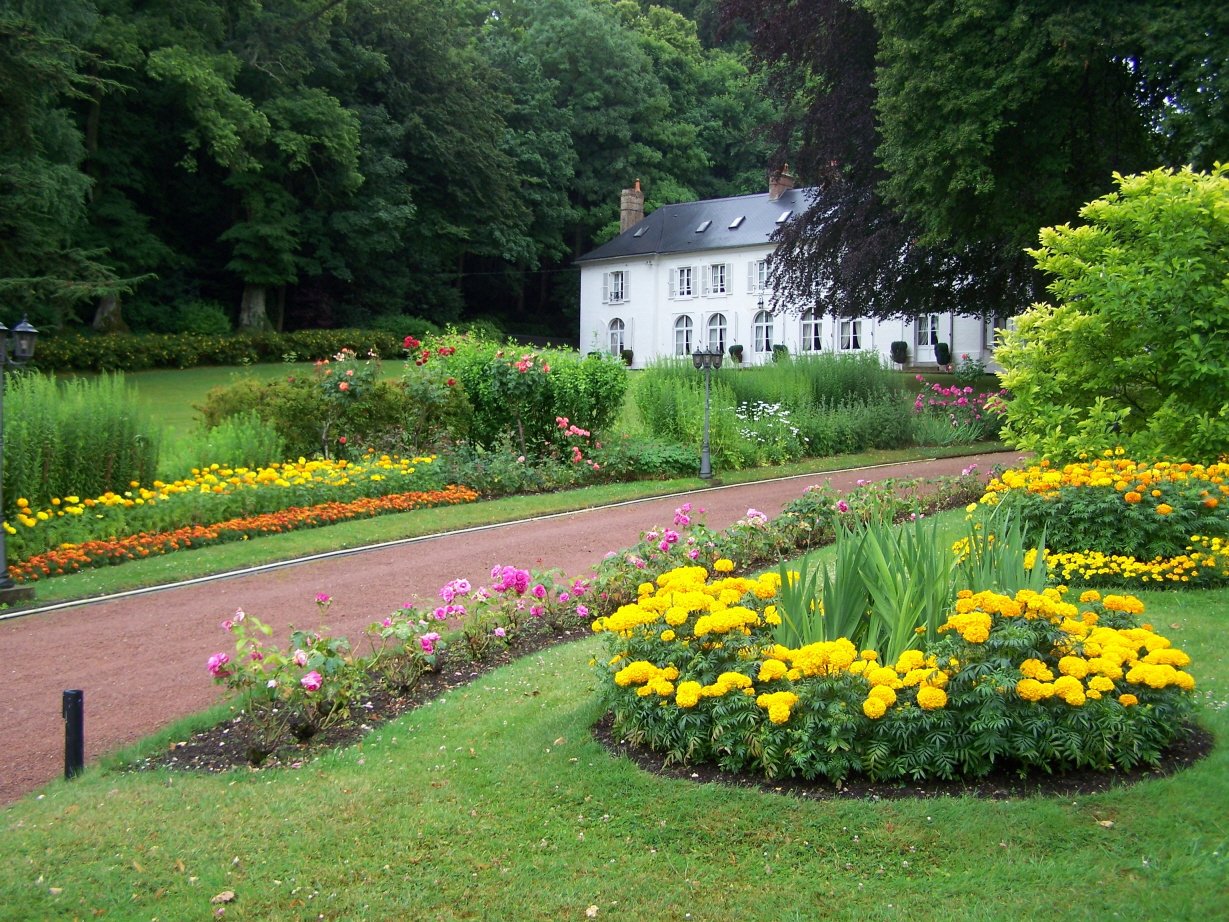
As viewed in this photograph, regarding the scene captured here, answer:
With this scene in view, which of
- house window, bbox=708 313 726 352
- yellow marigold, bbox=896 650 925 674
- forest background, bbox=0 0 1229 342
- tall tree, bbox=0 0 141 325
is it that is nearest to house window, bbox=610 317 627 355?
forest background, bbox=0 0 1229 342

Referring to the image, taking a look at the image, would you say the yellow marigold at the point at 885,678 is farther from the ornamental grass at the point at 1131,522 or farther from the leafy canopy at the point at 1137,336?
the leafy canopy at the point at 1137,336

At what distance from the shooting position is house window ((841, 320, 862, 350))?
45.2 metres

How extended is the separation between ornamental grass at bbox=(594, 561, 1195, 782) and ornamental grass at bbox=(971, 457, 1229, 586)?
274 centimetres

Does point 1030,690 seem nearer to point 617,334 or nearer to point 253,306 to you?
point 253,306

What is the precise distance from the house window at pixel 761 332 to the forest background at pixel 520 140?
24.6 feet

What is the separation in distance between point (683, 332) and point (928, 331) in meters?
12.5

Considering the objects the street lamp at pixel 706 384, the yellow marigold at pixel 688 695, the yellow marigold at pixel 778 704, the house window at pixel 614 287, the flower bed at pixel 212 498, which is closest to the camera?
the yellow marigold at pixel 778 704

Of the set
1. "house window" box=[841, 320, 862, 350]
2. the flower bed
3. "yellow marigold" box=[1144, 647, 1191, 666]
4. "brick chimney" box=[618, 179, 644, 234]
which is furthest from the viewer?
"brick chimney" box=[618, 179, 644, 234]

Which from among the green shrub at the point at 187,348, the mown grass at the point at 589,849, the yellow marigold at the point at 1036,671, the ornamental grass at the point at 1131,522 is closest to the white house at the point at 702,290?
the green shrub at the point at 187,348

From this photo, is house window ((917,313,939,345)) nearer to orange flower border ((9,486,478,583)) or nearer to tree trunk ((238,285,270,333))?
tree trunk ((238,285,270,333))

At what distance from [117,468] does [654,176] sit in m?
48.0

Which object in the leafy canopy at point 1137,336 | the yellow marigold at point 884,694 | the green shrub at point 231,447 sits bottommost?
the yellow marigold at point 884,694

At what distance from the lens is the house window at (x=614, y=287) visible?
53.9 meters

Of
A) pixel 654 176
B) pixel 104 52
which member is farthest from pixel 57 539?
pixel 654 176
